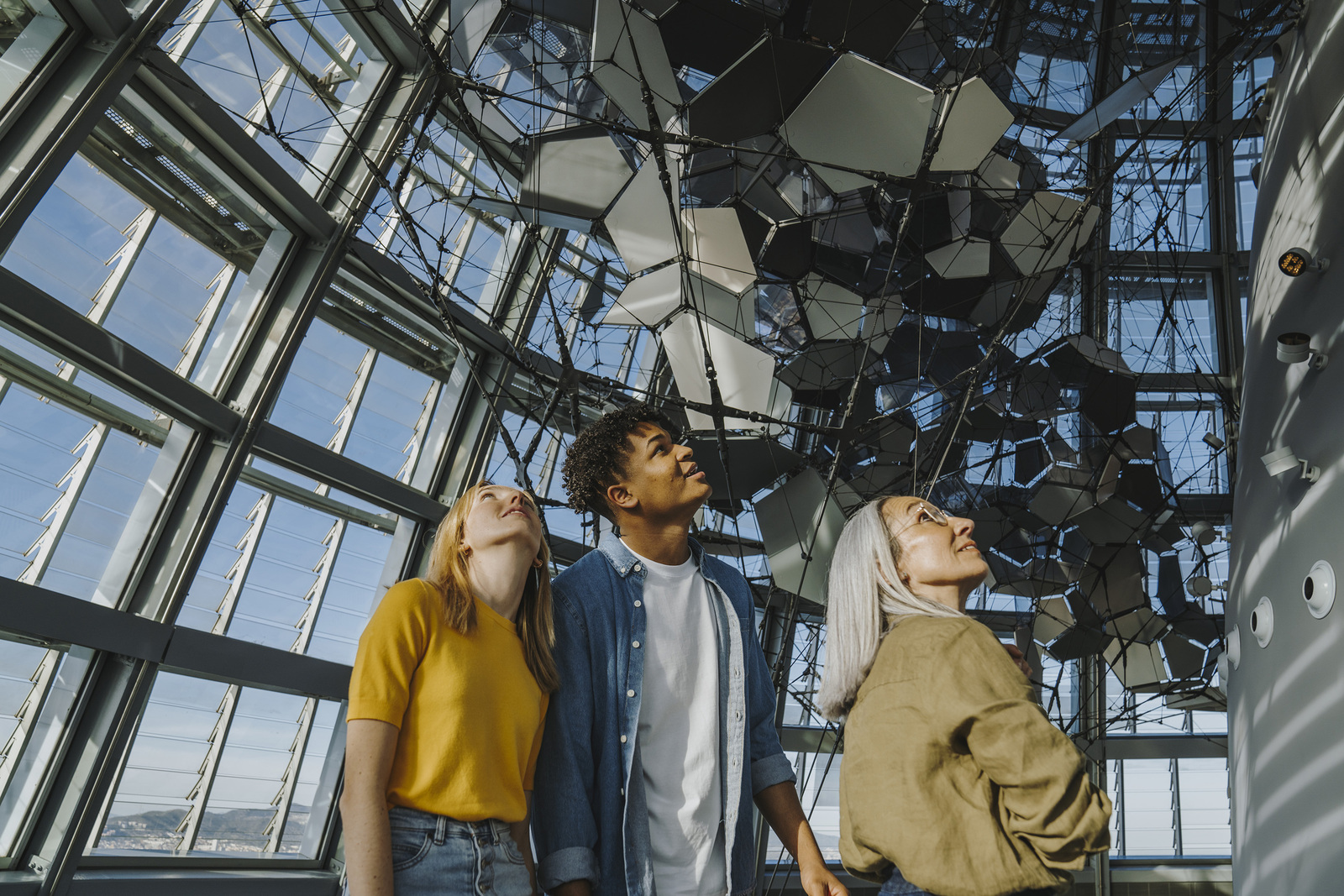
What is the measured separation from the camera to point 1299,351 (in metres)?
2.17

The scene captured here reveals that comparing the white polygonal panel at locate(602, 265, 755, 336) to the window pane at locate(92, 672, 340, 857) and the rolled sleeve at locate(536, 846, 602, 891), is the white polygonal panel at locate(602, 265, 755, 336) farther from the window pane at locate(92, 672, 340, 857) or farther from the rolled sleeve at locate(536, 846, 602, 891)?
the window pane at locate(92, 672, 340, 857)

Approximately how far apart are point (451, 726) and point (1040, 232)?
2.96 metres

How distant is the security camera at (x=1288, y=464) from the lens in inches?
82.0

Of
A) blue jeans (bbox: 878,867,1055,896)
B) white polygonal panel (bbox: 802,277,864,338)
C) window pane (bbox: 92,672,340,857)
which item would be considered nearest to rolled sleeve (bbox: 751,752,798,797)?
blue jeans (bbox: 878,867,1055,896)

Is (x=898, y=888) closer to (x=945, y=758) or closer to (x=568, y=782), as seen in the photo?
(x=945, y=758)

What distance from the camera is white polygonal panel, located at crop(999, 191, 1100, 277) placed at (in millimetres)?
3455

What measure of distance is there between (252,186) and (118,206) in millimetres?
599

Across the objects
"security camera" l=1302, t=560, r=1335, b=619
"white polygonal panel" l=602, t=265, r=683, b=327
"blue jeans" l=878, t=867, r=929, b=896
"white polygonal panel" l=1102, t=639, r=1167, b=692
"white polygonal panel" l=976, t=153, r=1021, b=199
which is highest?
"white polygonal panel" l=976, t=153, r=1021, b=199

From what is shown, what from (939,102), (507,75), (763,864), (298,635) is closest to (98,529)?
(298,635)

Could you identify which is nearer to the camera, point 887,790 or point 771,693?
point 887,790

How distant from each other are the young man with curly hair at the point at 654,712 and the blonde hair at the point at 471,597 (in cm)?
7

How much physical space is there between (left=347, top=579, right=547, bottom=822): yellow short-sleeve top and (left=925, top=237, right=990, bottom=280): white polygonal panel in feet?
10.5

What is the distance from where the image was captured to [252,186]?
398 centimetres

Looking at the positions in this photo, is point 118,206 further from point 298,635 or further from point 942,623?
point 942,623
